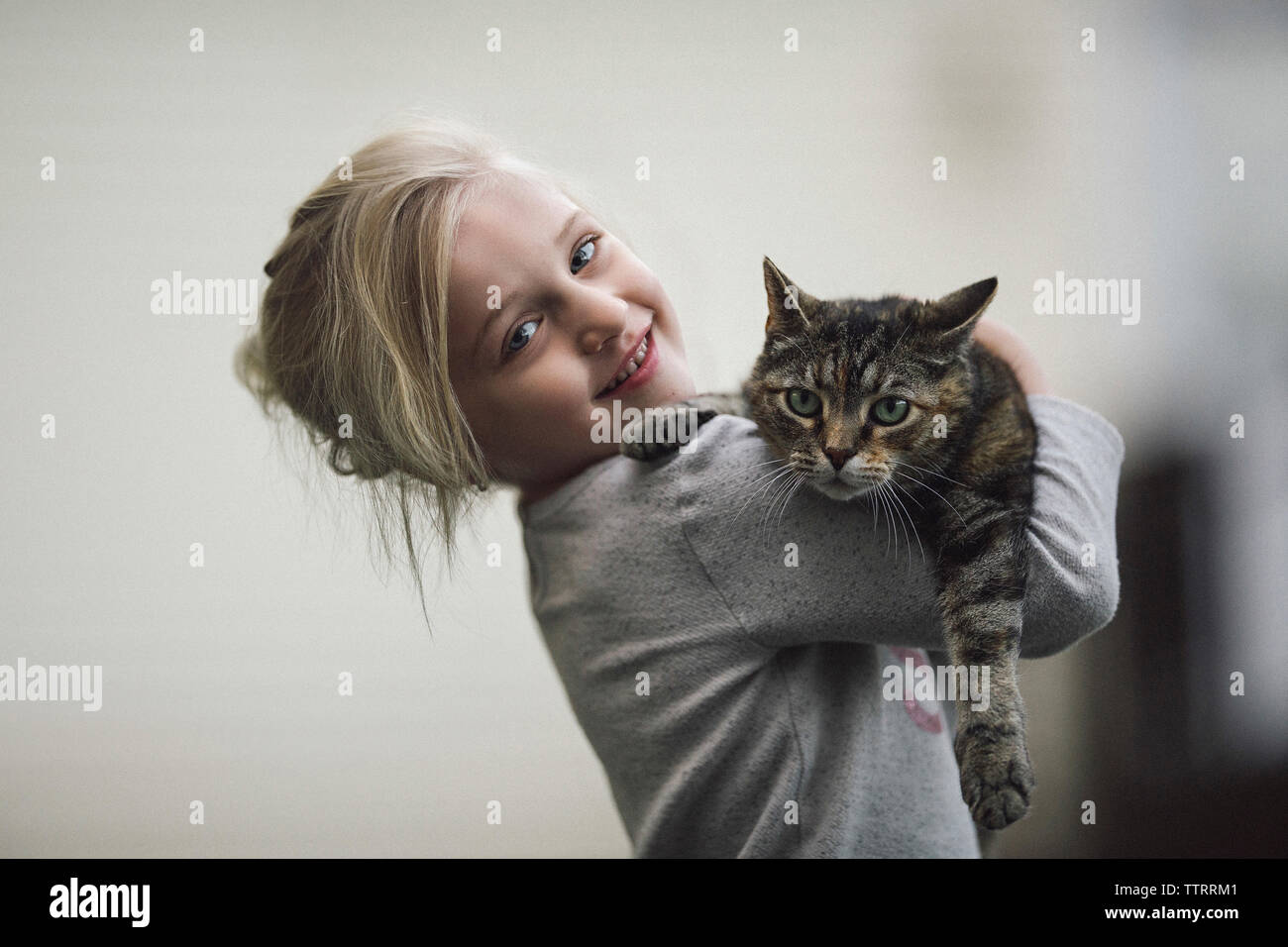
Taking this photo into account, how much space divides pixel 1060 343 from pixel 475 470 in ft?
4.27

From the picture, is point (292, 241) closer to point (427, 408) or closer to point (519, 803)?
point (427, 408)

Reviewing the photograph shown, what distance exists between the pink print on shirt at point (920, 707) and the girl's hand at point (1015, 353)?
0.32 m

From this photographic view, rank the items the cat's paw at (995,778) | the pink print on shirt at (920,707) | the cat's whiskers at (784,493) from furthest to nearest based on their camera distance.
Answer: the pink print on shirt at (920,707)
the cat's whiskers at (784,493)
the cat's paw at (995,778)

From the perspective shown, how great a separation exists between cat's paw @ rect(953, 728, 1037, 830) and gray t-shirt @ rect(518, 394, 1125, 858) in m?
0.10

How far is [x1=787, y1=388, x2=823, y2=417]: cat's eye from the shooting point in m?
0.84

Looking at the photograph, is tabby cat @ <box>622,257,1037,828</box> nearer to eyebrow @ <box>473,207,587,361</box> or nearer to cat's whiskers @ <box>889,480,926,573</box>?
cat's whiskers @ <box>889,480,926,573</box>

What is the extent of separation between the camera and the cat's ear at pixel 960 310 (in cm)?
79

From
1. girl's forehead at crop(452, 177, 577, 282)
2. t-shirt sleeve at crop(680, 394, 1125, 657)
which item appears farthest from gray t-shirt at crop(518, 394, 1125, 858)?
girl's forehead at crop(452, 177, 577, 282)

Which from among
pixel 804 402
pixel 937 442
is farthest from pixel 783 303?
pixel 937 442

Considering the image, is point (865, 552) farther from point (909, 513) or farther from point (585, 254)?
point (585, 254)

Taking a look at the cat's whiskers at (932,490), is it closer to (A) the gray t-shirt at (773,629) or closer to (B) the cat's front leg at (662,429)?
(A) the gray t-shirt at (773,629)

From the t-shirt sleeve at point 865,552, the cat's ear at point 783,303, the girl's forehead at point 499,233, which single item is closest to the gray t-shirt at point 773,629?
the t-shirt sleeve at point 865,552
